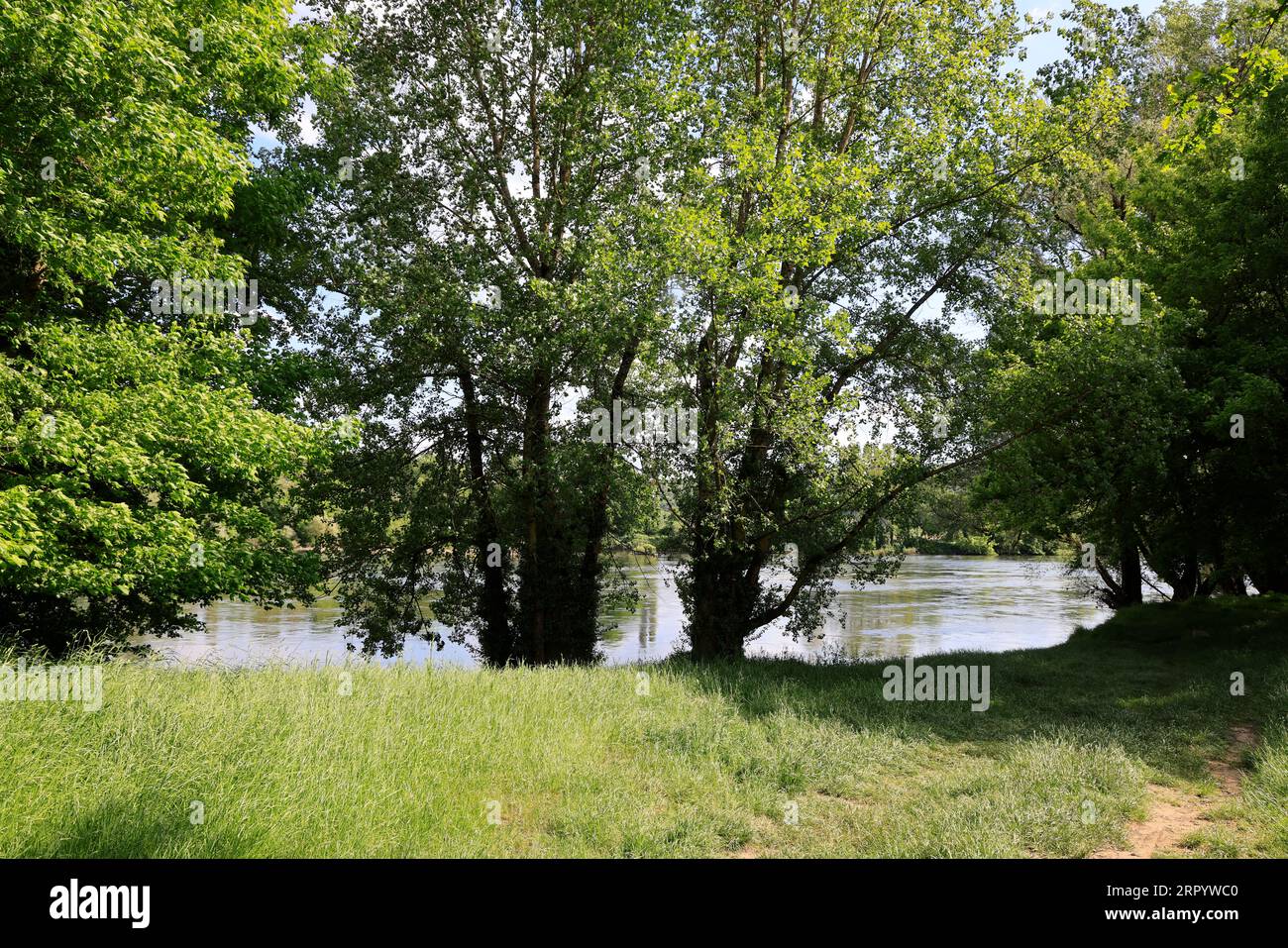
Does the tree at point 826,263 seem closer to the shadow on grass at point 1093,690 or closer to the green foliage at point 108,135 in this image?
the shadow on grass at point 1093,690

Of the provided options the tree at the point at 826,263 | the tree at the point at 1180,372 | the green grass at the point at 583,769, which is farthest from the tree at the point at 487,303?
the tree at the point at 1180,372

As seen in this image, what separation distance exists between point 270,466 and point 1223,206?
20653 mm

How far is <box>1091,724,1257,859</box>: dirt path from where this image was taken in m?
6.19

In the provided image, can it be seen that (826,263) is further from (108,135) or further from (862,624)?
(862,624)

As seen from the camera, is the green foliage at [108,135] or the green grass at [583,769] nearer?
the green grass at [583,769]

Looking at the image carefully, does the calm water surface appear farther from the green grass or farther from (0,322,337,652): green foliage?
the green grass

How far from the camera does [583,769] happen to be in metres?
7.45

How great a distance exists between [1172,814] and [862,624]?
1121 inches

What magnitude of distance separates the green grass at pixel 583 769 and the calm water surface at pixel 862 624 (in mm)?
9372

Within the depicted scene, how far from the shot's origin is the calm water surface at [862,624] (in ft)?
86.1

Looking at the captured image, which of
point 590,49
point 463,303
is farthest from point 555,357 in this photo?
point 590,49

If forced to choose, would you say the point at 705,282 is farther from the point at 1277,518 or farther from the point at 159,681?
the point at 1277,518

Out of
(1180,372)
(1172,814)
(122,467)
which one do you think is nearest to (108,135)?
(122,467)

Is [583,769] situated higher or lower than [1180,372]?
lower
